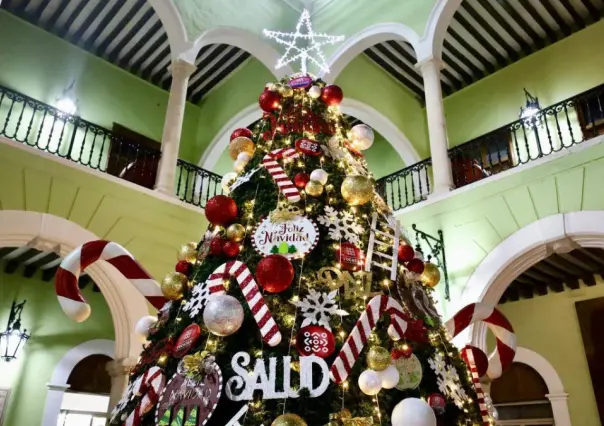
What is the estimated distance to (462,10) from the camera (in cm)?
943

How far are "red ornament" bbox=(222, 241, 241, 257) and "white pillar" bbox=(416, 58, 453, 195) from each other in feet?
17.6

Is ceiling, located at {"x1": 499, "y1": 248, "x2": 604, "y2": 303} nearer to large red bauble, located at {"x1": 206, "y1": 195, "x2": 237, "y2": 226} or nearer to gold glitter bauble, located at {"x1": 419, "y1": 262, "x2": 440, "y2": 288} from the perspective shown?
gold glitter bauble, located at {"x1": 419, "y1": 262, "x2": 440, "y2": 288}

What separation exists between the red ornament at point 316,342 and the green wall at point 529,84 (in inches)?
340

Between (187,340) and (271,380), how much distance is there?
45 cm

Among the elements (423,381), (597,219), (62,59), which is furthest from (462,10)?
(423,381)

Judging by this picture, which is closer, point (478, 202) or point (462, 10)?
point (478, 202)

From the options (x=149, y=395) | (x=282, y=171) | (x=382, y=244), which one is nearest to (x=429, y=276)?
(x=382, y=244)

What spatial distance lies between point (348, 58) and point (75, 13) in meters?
5.21

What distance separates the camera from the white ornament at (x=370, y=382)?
6.52 ft

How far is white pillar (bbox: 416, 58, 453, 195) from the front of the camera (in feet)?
24.5

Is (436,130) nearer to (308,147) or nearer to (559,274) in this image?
(559,274)

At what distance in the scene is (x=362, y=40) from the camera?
9258mm

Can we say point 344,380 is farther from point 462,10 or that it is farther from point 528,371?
point 462,10

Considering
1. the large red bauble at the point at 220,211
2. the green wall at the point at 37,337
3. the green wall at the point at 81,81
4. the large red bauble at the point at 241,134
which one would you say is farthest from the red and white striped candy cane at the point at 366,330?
the green wall at the point at 81,81
